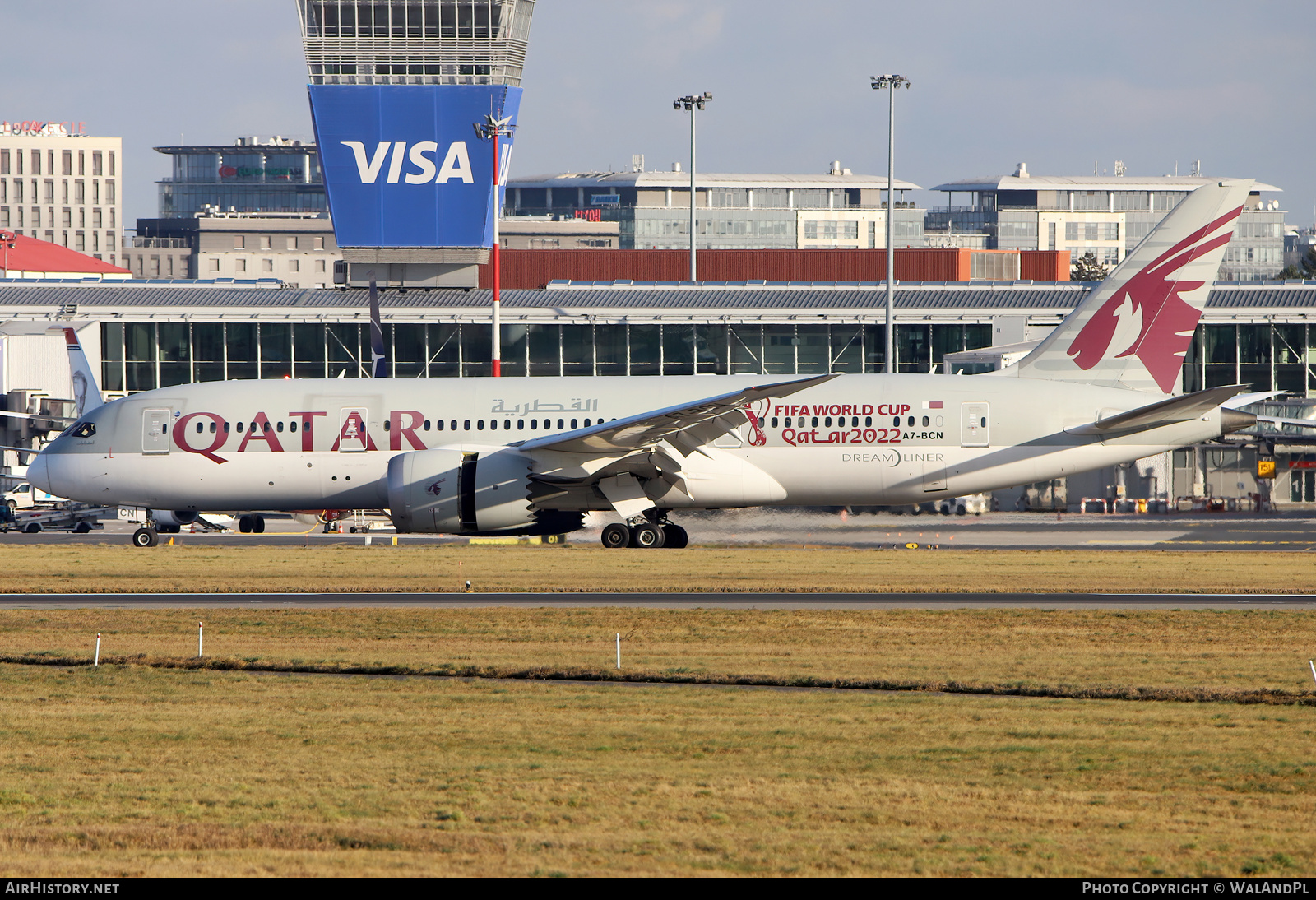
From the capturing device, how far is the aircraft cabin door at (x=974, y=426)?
37312 millimetres

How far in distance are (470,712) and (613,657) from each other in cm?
430

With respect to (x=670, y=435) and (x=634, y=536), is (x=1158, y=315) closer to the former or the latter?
(x=670, y=435)

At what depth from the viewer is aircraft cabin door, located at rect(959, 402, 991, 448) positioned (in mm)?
37312

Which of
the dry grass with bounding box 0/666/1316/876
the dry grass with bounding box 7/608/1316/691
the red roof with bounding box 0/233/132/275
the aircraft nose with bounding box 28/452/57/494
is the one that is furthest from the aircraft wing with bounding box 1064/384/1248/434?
the red roof with bounding box 0/233/132/275

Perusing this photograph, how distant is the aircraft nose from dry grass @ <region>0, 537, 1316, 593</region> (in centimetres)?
185

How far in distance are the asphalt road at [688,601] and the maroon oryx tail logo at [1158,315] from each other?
10.7 m

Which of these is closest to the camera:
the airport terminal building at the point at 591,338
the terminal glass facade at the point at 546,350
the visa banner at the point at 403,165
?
the airport terminal building at the point at 591,338

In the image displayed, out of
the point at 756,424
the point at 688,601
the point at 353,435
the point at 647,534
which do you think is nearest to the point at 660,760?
the point at 688,601

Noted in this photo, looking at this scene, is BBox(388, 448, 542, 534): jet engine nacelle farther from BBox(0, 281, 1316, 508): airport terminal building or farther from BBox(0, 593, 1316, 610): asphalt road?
BBox(0, 281, 1316, 508): airport terminal building

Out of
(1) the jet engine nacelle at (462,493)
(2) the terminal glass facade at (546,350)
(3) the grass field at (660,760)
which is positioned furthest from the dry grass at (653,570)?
(2) the terminal glass facade at (546,350)

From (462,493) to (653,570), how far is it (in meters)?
5.55

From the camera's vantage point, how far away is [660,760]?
14531 mm

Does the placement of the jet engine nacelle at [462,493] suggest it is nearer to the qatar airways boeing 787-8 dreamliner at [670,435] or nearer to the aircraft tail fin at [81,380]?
the qatar airways boeing 787-8 dreamliner at [670,435]

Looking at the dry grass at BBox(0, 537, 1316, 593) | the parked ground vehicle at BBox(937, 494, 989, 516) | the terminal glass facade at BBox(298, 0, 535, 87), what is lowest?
the dry grass at BBox(0, 537, 1316, 593)
